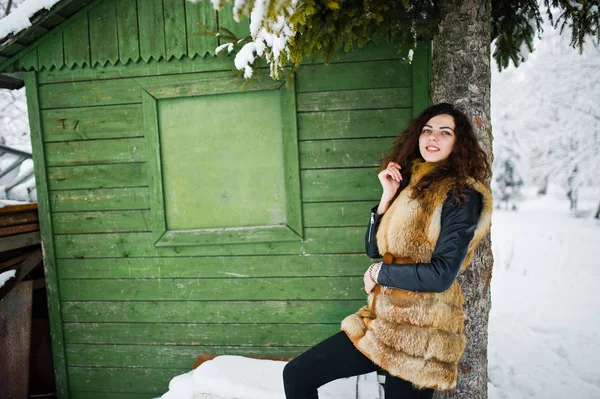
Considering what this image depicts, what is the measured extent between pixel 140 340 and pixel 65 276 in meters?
0.93

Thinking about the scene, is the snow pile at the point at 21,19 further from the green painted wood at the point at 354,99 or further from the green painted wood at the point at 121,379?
the green painted wood at the point at 121,379

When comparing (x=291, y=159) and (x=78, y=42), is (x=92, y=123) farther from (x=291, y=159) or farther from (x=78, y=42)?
(x=291, y=159)

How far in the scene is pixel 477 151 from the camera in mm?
1812

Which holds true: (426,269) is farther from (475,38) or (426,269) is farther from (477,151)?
(475,38)

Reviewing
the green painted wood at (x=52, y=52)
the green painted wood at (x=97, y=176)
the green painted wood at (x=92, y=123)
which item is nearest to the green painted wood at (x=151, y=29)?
the green painted wood at (x=92, y=123)

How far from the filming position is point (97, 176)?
129 inches

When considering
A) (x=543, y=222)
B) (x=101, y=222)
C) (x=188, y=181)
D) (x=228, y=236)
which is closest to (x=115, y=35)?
(x=188, y=181)

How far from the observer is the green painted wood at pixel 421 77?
286 cm

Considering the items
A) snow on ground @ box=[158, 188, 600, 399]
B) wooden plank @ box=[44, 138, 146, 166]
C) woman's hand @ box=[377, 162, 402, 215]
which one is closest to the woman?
woman's hand @ box=[377, 162, 402, 215]

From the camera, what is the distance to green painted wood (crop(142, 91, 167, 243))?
3.14 metres

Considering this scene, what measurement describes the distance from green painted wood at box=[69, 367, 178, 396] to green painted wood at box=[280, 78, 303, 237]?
5.73 feet

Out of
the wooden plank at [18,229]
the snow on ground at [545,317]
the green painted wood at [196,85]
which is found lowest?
the snow on ground at [545,317]

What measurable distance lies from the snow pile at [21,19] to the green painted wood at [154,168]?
0.93 meters

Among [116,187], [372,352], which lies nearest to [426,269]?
[372,352]
